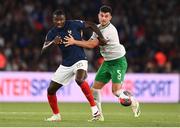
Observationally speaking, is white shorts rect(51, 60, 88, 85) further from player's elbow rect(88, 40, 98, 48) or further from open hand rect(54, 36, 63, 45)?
open hand rect(54, 36, 63, 45)

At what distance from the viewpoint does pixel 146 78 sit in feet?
77.8

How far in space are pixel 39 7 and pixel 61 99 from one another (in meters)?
5.29

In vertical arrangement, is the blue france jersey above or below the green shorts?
above

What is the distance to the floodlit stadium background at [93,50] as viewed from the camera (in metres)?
23.0

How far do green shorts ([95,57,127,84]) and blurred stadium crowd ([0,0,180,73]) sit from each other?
9.67 m

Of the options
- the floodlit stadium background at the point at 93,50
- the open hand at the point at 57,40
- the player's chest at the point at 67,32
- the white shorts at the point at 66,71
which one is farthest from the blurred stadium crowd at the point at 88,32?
the open hand at the point at 57,40

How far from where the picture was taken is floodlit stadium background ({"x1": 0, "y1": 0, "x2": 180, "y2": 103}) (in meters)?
23.0

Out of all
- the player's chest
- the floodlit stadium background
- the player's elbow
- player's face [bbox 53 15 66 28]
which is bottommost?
the floodlit stadium background

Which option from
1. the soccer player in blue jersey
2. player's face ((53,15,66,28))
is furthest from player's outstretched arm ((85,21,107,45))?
player's face ((53,15,66,28))

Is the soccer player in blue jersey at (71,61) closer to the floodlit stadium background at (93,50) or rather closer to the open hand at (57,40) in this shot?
the open hand at (57,40)

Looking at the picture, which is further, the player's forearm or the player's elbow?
the player's elbow

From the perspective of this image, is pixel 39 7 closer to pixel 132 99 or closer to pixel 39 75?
pixel 39 75

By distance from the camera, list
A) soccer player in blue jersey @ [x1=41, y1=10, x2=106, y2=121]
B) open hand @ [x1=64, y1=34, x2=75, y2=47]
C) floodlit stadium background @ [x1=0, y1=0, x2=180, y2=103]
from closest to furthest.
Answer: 1. open hand @ [x1=64, y1=34, x2=75, y2=47]
2. soccer player in blue jersey @ [x1=41, y1=10, x2=106, y2=121]
3. floodlit stadium background @ [x1=0, y1=0, x2=180, y2=103]

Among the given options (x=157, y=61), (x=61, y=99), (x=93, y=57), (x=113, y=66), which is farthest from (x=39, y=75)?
(x=113, y=66)
